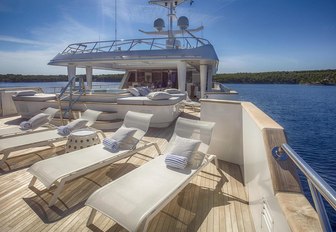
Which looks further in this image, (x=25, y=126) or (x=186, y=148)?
(x=25, y=126)

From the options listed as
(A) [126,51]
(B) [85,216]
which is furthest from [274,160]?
(A) [126,51]

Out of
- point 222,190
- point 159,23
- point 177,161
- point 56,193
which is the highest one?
point 159,23

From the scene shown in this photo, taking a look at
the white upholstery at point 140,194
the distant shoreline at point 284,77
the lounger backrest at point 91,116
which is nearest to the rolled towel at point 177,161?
the white upholstery at point 140,194

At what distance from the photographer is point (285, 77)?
75750 millimetres

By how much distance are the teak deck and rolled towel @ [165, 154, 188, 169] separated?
0.43 m

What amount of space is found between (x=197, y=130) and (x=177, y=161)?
0.93 m

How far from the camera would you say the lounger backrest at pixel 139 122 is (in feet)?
12.7

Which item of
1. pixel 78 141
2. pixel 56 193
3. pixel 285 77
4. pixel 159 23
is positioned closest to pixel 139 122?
pixel 78 141

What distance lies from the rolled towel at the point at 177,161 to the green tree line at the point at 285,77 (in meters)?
67.4

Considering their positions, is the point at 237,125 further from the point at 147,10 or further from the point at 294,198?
the point at 147,10

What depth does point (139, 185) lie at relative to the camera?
2.21 metres

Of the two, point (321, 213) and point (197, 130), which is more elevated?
point (321, 213)

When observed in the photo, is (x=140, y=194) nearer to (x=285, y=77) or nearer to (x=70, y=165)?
(x=70, y=165)

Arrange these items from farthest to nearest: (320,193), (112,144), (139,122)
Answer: (139,122) → (112,144) → (320,193)
